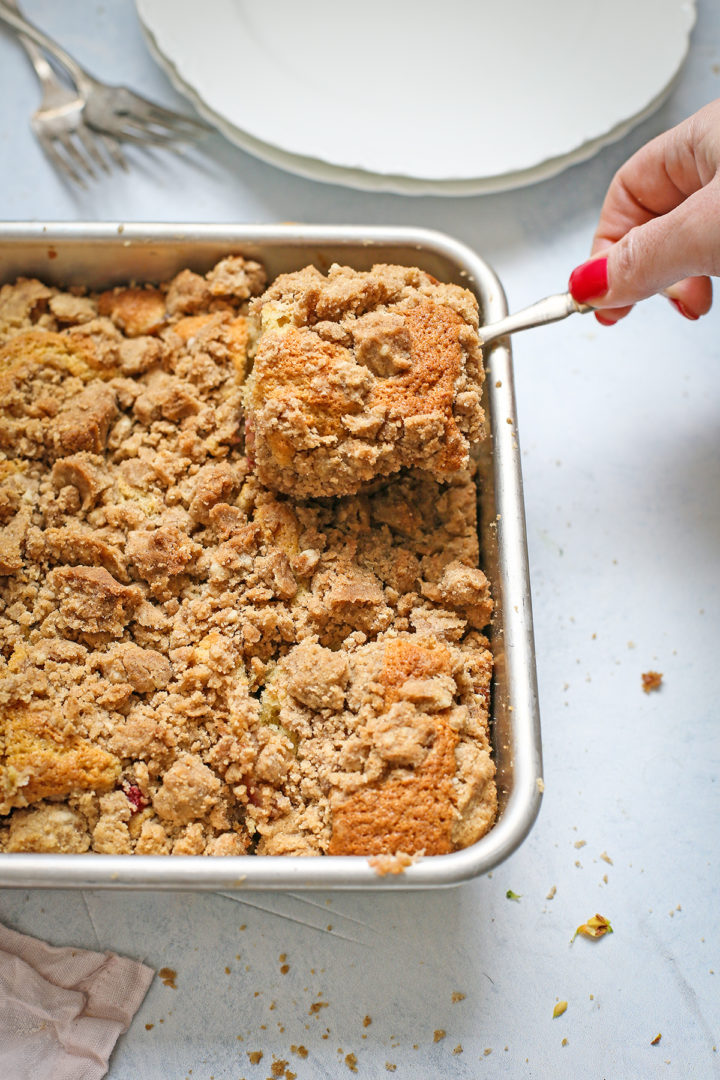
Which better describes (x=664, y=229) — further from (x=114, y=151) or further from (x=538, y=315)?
(x=114, y=151)

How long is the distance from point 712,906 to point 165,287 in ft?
5.18

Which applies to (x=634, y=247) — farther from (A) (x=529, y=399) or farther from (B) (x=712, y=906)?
(B) (x=712, y=906)

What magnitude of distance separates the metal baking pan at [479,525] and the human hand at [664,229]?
0.68ft

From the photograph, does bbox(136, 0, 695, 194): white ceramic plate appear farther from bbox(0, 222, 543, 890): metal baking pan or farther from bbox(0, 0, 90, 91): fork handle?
bbox(0, 222, 543, 890): metal baking pan

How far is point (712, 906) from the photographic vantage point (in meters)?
1.61

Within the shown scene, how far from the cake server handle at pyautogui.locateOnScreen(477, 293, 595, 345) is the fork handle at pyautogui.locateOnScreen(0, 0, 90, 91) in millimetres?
1245

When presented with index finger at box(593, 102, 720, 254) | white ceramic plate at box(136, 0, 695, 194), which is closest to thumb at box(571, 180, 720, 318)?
index finger at box(593, 102, 720, 254)

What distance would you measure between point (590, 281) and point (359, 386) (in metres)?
0.48

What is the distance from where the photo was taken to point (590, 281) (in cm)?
151

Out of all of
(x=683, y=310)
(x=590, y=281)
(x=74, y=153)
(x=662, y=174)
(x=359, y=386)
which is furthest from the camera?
(x=74, y=153)

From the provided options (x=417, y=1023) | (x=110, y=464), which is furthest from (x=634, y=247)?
(x=417, y=1023)

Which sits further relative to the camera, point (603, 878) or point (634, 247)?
point (603, 878)

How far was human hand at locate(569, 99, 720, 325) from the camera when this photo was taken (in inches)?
53.7

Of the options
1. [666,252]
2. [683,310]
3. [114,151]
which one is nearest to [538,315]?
[666,252]
